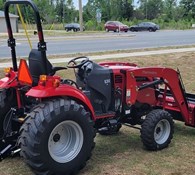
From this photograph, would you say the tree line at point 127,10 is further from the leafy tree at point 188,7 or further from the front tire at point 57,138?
the front tire at point 57,138

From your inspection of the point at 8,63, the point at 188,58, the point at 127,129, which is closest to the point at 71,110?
the point at 127,129

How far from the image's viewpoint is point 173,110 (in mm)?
6695

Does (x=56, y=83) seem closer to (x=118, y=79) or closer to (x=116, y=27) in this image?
(x=118, y=79)

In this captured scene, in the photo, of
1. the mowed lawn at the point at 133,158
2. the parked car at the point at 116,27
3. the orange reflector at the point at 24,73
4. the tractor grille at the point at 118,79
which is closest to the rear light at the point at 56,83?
the orange reflector at the point at 24,73

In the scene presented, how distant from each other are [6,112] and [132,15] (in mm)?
96335

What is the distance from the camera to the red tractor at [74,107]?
14.5 feet

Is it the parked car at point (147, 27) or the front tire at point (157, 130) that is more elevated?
the front tire at point (157, 130)

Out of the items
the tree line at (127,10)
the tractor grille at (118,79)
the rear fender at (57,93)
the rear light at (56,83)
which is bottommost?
the tree line at (127,10)

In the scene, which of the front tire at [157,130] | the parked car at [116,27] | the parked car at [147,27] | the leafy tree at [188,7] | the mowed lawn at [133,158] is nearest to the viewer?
the mowed lawn at [133,158]

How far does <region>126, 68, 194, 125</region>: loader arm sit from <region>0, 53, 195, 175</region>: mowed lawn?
470 millimetres

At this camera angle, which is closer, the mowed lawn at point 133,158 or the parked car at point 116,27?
the mowed lawn at point 133,158

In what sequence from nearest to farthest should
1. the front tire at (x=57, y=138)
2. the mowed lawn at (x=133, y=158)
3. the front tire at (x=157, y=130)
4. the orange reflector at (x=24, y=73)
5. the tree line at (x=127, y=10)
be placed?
the front tire at (x=57, y=138), the orange reflector at (x=24, y=73), the mowed lawn at (x=133, y=158), the front tire at (x=157, y=130), the tree line at (x=127, y=10)

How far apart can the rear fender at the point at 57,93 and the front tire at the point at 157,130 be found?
1148 millimetres

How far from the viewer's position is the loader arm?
226 inches
